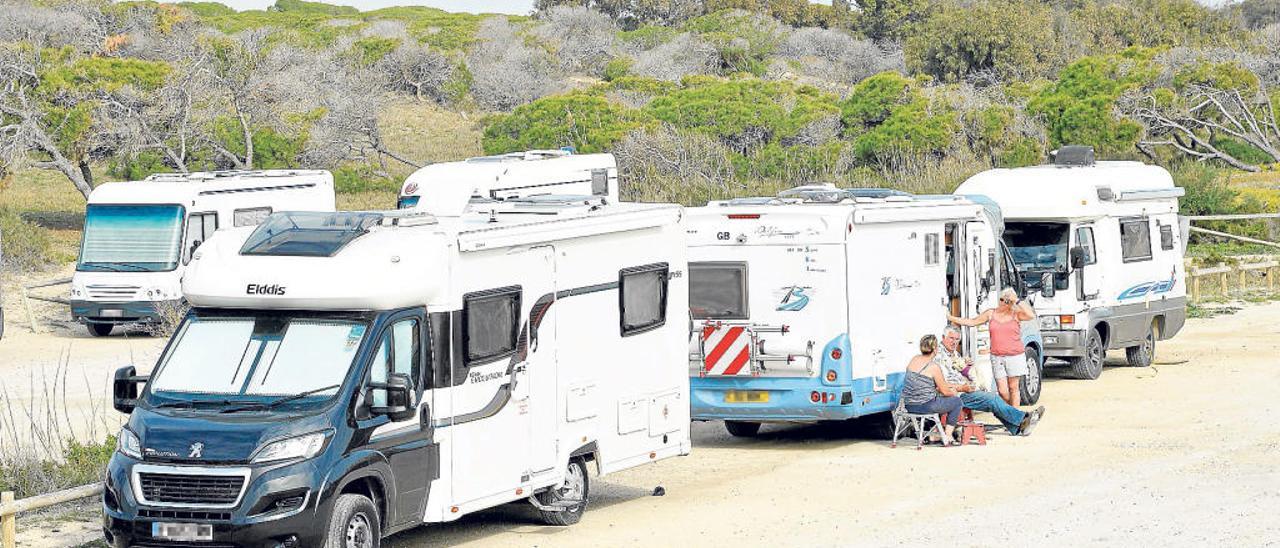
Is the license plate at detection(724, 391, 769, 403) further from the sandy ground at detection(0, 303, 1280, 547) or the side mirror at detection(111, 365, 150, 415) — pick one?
the side mirror at detection(111, 365, 150, 415)

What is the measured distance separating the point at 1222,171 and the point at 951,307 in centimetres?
2694

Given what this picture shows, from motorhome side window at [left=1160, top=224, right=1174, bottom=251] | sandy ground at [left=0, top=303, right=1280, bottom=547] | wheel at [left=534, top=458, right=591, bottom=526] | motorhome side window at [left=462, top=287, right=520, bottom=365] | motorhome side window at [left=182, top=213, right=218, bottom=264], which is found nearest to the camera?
motorhome side window at [left=462, top=287, right=520, bottom=365]

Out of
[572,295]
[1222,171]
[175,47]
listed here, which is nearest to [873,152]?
[1222,171]

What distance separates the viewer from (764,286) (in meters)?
17.0

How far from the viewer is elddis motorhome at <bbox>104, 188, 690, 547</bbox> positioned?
11.0 meters

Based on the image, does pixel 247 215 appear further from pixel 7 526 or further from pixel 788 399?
A: pixel 7 526

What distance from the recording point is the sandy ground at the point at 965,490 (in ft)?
43.3

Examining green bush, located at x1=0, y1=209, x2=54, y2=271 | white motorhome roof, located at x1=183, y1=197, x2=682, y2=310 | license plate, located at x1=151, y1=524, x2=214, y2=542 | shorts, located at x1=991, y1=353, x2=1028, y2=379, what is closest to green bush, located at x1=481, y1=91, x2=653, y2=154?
green bush, located at x1=0, y1=209, x2=54, y2=271

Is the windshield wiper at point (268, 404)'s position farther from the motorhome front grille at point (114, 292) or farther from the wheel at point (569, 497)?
the motorhome front grille at point (114, 292)

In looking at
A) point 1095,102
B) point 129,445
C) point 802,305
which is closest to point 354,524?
point 129,445

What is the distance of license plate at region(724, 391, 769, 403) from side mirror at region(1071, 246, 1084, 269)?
21.6 ft

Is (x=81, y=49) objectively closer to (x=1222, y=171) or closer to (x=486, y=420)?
(x=1222, y=171)

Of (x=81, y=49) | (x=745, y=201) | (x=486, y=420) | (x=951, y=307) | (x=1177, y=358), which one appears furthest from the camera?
(x=81, y=49)

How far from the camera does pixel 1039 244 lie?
74.4 ft
